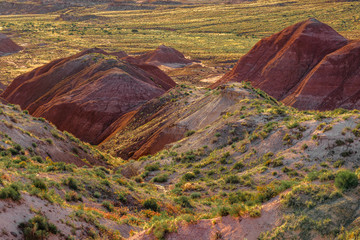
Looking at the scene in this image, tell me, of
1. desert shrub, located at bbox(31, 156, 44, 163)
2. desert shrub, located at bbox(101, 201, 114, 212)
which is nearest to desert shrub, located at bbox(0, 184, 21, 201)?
desert shrub, located at bbox(101, 201, 114, 212)

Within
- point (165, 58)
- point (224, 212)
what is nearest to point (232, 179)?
point (224, 212)

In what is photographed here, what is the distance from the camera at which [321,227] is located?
9.38 meters

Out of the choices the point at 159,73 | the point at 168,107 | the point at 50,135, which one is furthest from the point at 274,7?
the point at 50,135

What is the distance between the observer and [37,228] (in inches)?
428

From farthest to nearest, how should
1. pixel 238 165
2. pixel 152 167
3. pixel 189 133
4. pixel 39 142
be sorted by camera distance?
pixel 189 133 → pixel 152 167 → pixel 39 142 → pixel 238 165

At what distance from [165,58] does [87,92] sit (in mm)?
41558

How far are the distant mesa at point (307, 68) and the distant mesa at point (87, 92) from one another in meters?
13.7

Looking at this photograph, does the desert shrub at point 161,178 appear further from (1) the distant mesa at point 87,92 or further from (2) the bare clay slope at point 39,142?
(1) the distant mesa at point 87,92

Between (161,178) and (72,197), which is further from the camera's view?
(161,178)

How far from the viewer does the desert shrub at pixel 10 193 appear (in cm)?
1109

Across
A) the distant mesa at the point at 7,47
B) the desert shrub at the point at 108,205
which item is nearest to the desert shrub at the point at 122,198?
the desert shrub at the point at 108,205

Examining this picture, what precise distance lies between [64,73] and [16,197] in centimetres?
4575

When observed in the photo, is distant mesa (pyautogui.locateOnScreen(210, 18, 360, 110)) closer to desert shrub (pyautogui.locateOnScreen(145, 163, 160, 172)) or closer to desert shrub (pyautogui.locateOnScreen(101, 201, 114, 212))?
desert shrub (pyautogui.locateOnScreen(145, 163, 160, 172))

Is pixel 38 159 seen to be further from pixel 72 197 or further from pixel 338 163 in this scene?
pixel 338 163
